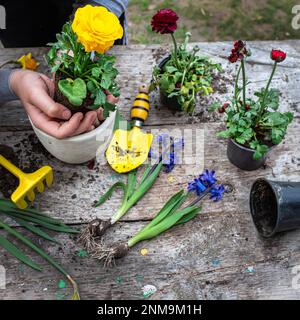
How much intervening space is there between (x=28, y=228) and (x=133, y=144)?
382mm

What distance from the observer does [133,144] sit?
4.01 ft

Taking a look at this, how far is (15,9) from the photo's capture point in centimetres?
145

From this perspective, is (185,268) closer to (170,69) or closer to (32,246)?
(32,246)

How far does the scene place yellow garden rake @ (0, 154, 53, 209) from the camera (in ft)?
3.57

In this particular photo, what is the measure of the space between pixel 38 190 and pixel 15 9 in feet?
2.32

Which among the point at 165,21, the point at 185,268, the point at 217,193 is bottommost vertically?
the point at 185,268

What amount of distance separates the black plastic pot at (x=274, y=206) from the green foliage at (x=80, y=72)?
465 millimetres

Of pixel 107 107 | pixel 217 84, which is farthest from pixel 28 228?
pixel 217 84

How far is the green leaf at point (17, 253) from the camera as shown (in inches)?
40.9

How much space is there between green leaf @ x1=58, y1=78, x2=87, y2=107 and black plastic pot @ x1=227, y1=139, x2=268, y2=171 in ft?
1.47

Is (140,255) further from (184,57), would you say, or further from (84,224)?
(184,57)

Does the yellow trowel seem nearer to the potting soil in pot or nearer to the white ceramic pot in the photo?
the white ceramic pot

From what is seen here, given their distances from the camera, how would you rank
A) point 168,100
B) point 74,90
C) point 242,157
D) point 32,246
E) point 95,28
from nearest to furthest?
point 95,28, point 74,90, point 32,246, point 242,157, point 168,100

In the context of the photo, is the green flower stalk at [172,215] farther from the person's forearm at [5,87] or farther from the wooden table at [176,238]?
the person's forearm at [5,87]
